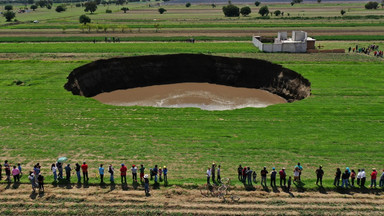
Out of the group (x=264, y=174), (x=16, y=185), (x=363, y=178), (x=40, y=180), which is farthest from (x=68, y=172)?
(x=363, y=178)

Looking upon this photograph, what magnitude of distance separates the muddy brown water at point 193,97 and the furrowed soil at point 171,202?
22.0 m

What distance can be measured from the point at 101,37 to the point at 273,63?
5027 cm

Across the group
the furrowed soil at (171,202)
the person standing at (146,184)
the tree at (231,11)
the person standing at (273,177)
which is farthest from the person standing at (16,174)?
the tree at (231,11)

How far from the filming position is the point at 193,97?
158ft

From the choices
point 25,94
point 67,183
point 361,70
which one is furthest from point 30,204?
point 361,70

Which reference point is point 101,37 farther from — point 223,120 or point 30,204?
point 30,204

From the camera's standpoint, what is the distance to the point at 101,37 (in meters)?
86.4

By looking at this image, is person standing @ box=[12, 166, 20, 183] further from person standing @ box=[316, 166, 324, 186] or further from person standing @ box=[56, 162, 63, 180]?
person standing @ box=[316, 166, 324, 186]

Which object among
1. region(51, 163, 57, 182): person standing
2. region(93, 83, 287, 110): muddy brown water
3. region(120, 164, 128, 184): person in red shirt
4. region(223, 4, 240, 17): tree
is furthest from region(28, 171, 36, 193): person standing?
region(223, 4, 240, 17): tree

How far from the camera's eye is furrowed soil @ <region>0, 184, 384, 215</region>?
66.1 feet

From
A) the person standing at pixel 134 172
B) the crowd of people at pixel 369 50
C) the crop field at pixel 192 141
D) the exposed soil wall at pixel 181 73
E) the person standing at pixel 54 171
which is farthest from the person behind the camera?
the crowd of people at pixel 369 50

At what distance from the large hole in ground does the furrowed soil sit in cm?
2232

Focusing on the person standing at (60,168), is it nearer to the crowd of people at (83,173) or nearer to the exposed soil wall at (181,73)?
the crowd of people at (83,173)

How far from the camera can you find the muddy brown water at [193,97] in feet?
146
